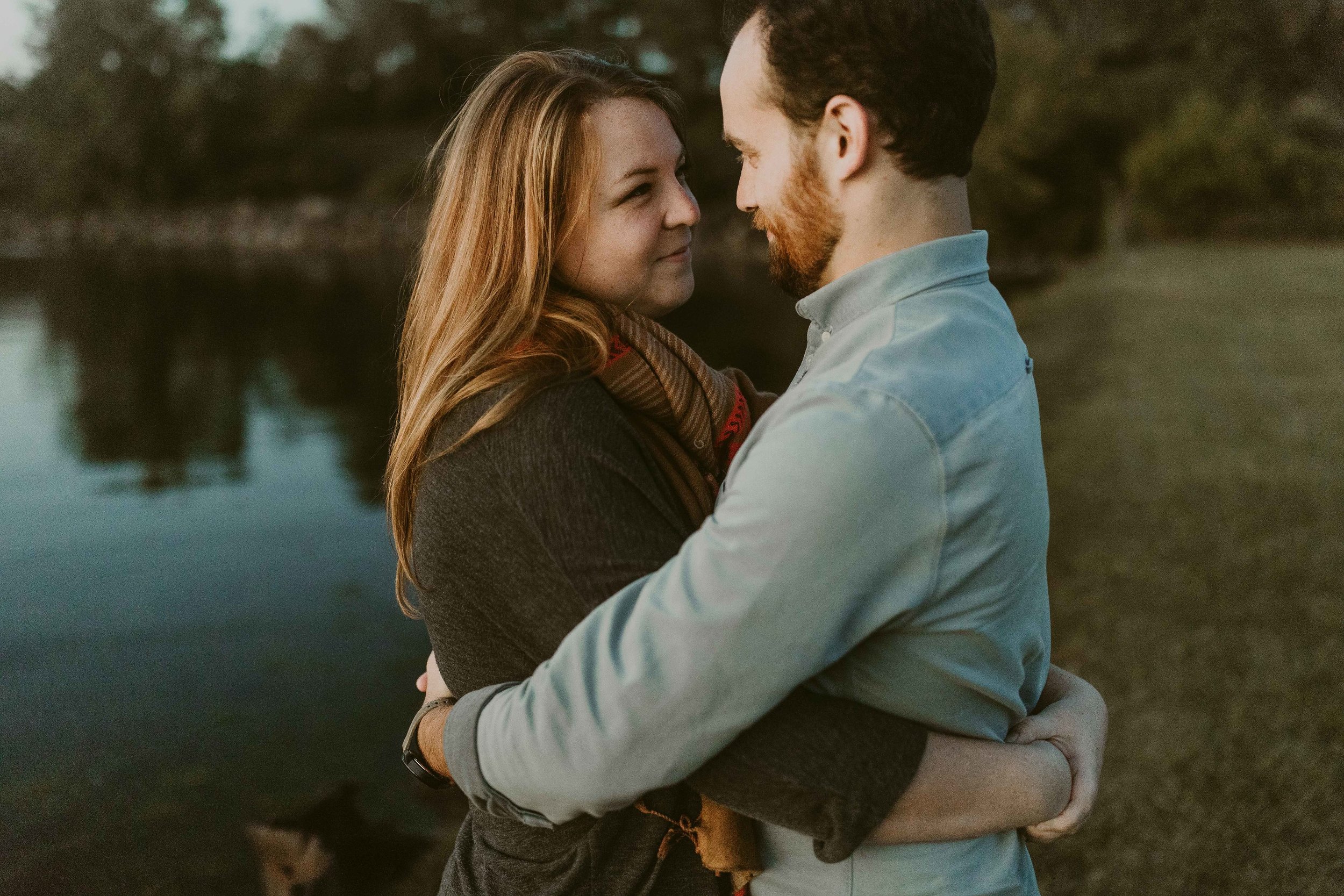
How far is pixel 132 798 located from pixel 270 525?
452cm

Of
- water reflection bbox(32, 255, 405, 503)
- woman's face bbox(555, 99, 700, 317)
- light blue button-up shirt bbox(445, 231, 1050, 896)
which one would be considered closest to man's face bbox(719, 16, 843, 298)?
light blue button-up shirt bbox(445, 231, 1050, 896)

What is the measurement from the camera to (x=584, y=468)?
1.33 meters

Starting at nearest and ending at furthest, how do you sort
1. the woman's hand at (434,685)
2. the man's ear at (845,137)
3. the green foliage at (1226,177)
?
the man's ear at (845,137) → the woman's hand at (434,685) → the green foliage at (1226,177)

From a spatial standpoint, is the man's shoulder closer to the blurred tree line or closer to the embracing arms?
the embracing arms

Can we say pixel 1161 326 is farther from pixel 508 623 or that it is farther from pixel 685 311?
pixel 508 623

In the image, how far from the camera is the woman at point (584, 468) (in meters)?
1.26

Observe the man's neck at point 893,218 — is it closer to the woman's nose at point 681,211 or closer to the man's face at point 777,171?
the man's face at point 777,171

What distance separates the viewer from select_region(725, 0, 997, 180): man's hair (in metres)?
1.31

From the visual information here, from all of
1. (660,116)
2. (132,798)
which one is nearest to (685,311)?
(132,798)

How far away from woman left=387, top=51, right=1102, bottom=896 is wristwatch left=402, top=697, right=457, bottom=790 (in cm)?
7

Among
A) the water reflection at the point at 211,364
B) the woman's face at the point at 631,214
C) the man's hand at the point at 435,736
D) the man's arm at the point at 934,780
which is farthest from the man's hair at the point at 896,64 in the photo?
the water reflection at the point at 211,364

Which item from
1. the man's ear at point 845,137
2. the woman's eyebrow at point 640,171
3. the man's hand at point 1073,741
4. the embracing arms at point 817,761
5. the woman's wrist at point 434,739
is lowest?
the woman's wrist at point 434,739

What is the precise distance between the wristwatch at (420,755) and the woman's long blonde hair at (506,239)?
0.19 metres

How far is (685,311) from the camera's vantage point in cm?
2603
